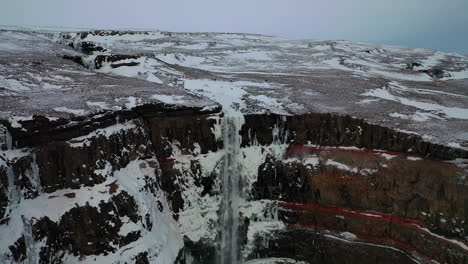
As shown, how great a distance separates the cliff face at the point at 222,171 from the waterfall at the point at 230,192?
4 centimetres

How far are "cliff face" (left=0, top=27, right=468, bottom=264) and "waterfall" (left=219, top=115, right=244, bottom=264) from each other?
0.04 m

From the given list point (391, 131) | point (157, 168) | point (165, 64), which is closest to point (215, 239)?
point (157, 168)

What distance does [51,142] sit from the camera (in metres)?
10.7

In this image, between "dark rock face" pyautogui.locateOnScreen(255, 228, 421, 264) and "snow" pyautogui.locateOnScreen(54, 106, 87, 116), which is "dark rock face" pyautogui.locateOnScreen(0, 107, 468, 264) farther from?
"snow" pyautogui.locateOnScreen(54, 106, 87, 116)

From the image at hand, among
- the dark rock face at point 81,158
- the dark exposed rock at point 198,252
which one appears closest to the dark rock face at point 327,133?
the dark exposed rock at point 198,252

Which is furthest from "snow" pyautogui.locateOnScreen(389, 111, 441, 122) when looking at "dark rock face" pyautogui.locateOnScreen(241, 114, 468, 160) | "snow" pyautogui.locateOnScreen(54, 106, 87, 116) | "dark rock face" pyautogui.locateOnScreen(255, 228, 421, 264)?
"snow" pyautogui.locateOnScreen(54, 106, 87, 116)

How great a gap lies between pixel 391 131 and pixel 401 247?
4.05 metres

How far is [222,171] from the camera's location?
14734mm

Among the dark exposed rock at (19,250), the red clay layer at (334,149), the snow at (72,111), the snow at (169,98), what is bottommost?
the dark exposed rock at (19,250)

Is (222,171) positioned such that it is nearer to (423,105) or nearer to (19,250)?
(19,250)

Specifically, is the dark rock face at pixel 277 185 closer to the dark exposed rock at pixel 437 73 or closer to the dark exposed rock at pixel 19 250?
the dark exposed rock at pixel 19 250

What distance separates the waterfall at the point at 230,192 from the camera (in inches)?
580

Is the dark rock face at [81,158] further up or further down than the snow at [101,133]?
further down

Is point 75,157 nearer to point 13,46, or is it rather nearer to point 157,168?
point 157,168
